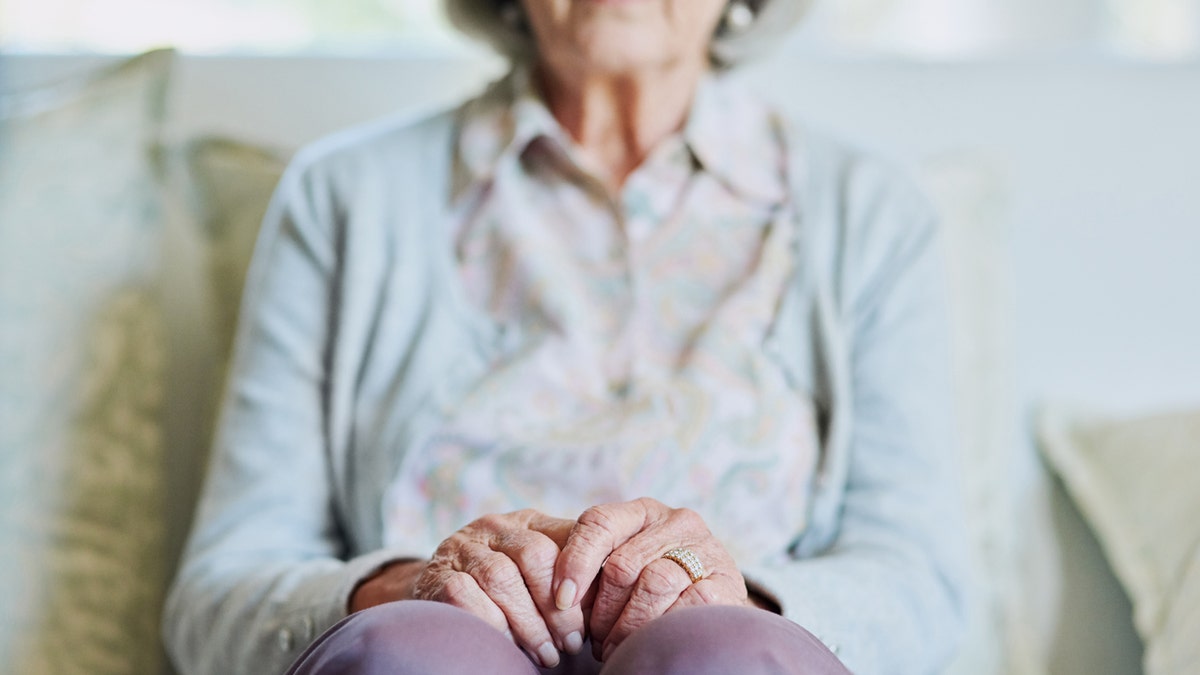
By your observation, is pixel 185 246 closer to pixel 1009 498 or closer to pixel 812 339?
pixel 812 339

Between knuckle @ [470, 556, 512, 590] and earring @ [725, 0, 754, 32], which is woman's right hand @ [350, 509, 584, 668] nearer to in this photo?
→ knuckle @ [470, 556, 512, 590]

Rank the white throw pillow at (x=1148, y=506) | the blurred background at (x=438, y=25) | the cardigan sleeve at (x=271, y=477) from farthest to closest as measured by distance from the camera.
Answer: the blurred background at (x=438, y=25) < the white throw pillow at (x=1148, y=506) < the cardigan sleeve at (x=271, y=477)

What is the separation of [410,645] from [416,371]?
460 mm

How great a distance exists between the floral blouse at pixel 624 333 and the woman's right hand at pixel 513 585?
23 cm

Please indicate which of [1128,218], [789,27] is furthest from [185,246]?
[1128,218]

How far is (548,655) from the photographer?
0.66 meters

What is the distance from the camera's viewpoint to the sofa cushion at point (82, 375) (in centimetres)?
103

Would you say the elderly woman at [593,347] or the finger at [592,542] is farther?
the elderly woman at [593,347]

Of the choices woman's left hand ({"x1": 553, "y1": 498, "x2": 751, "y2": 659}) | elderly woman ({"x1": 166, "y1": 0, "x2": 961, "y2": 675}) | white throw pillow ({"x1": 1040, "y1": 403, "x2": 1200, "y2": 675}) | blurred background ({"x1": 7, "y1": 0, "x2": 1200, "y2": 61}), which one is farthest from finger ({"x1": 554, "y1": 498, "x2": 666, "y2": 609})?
blurred background ({"x1": 7, "y1": 0, "x2": 1200, "y2": 61})

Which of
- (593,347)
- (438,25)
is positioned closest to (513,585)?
(593,347)

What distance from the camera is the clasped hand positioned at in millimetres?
655

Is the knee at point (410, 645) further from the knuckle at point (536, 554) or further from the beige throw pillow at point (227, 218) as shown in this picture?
the beige throw pillow at point (227, 218)

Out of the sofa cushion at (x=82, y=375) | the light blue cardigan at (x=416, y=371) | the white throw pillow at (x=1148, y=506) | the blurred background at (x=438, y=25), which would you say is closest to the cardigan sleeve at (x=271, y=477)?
the light blue cardigan at (x=416, y=371)

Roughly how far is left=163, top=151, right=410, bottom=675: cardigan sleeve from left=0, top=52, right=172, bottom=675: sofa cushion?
11 centimetres
